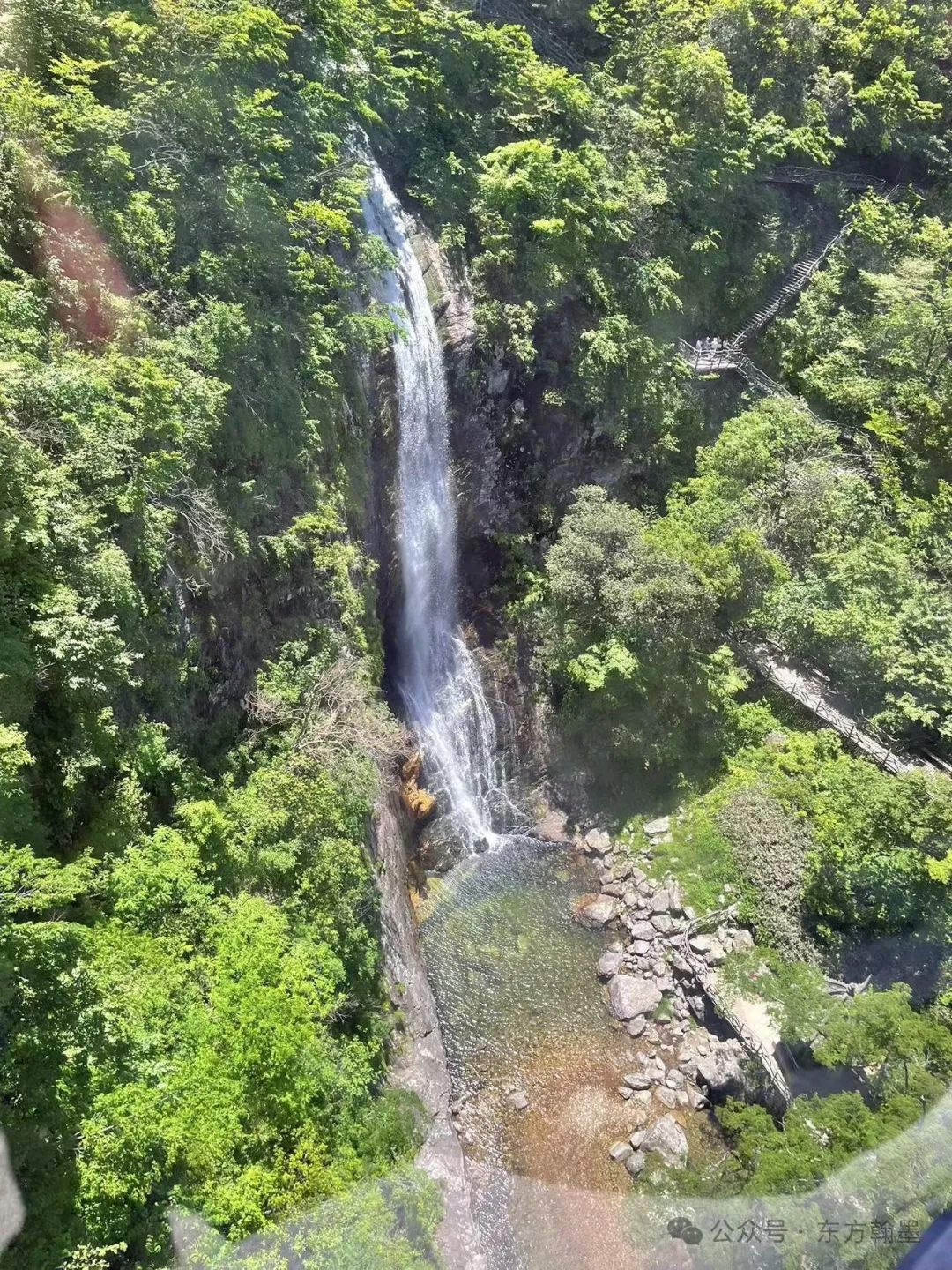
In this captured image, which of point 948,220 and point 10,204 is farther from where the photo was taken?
point 948,220

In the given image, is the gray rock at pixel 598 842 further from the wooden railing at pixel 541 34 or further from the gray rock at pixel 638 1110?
the wooden railing at pixel 541 34

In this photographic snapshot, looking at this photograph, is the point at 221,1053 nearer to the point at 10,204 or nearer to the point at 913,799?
the point at 10,204

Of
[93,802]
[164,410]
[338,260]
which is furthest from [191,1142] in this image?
[338,260]

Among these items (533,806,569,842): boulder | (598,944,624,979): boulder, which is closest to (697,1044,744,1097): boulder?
(598,944,624,979): boulder

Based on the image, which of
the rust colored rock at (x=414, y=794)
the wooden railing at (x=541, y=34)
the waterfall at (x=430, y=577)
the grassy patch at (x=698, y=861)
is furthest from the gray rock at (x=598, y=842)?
the wooden railing at (x=541, y=34)

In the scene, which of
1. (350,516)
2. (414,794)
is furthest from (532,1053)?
(350,516)
